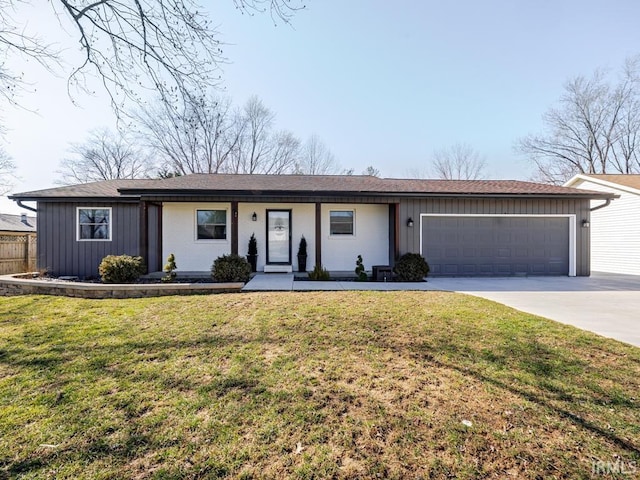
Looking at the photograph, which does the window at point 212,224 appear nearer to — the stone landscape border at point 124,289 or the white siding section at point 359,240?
the white siding section at point 359,240

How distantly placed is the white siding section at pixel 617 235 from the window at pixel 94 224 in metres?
18.4

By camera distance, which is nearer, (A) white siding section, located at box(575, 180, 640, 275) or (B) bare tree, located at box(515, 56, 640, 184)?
(A) white siding section, located at box(575, 180, 640, 275)

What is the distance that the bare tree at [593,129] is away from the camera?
22.5 meters

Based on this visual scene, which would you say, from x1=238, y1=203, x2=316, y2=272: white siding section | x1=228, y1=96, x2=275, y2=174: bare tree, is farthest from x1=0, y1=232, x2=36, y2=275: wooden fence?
x1=228, y1=96, x2=275, y2=174: bare tree

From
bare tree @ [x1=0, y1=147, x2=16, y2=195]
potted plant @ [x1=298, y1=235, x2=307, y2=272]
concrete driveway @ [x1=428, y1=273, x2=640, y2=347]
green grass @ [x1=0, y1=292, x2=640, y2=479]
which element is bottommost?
green grass @ [x1=0, y1=292, x2=640, y2=479]

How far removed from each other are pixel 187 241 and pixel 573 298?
37.8ft

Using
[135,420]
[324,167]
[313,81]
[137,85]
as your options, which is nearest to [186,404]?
[135,420]

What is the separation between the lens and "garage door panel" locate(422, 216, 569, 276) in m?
10.7

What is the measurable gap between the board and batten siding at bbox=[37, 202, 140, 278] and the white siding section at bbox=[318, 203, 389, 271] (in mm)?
6726

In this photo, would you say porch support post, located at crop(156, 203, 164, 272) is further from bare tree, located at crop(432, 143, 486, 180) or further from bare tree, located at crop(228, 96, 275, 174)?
bare tree, located at crop(432, 143, 486, 180)

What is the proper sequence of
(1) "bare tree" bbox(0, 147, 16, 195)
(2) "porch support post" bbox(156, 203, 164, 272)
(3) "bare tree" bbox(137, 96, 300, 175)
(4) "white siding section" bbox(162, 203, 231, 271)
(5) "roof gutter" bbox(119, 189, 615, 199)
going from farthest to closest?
(3) "bare tree" bbox(137, 96, 300, 175), (1) "bare tree" bbox(0, 147, 16, 195), (4) "white siding section" bbox(162, 203, 231, 271), (2) "porch support post" bbox(156, 203, 164, 272), (5) "roof gutter" bbox(119, 189, 615, 199)

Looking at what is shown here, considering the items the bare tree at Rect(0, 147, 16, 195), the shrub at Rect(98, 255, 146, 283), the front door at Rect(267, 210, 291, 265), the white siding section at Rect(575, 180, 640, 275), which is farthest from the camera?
the bare tree at Rect(0, 147, 16, 195)

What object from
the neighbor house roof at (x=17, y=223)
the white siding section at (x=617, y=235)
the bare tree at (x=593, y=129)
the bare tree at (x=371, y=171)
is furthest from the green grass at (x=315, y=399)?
the bare tree at (x=593, y=129)

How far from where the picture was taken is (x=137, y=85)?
5.53 metres
